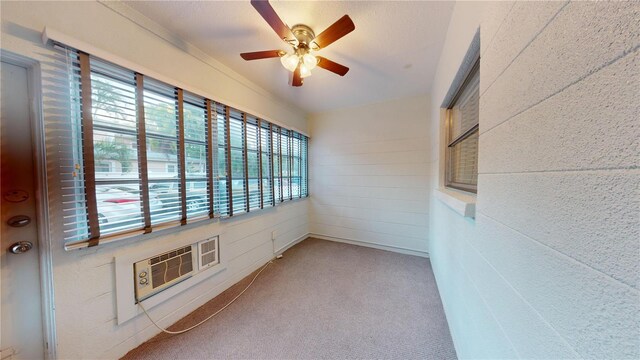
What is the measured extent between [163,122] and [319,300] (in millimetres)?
2156

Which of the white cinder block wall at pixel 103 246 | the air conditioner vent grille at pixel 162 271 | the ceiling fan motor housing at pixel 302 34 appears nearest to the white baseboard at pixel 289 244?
the white cinder block wall at pixel 103 246

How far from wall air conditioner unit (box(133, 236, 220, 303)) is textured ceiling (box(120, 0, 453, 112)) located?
1882mm

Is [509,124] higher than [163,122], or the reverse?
[163,122]

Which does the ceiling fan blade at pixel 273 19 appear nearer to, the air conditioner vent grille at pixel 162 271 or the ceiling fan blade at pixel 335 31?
the ceiling fan blade at pixel 335 31

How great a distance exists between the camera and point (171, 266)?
63.7 inches

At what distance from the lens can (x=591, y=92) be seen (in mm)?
378

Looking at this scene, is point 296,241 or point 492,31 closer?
point 492,31

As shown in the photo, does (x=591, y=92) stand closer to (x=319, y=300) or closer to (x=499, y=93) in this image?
(x=499, y=93)

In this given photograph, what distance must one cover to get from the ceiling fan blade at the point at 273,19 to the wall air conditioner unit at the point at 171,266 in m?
1.92

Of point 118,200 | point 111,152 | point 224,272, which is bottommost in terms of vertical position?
point 224,272

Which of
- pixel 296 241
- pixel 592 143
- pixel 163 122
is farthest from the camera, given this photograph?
pixel 296 241

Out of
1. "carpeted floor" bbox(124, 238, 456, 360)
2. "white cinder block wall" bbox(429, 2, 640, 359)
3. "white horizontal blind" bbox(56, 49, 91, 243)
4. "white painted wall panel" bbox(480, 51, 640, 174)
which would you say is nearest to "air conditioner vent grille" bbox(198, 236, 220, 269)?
"carpeted floor" bbox(124, 238, 456, 360)

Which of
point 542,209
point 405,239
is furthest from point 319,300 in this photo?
point 542,209

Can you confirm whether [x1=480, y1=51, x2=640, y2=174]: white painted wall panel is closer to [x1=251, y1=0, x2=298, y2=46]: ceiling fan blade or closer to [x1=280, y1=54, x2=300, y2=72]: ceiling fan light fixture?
[x1=251, y1=0, x2=298, y2=46]: ceiling fan blade
